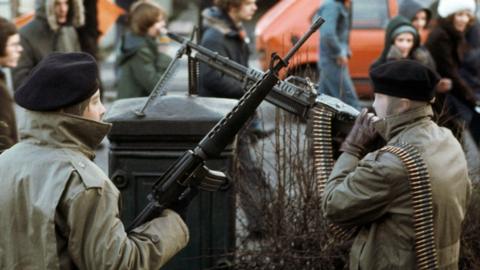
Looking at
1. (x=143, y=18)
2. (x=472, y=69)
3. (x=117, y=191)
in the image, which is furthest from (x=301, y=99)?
(x=472, y=69)

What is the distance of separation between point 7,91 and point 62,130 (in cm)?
267

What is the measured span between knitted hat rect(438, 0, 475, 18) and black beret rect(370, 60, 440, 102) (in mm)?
4908

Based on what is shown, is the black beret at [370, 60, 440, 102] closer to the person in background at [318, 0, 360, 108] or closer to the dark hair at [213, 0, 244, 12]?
the dark hair at [213, 0, 244, 12]

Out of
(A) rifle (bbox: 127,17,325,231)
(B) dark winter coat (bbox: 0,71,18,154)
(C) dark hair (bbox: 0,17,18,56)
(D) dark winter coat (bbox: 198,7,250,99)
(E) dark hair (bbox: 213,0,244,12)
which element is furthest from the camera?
(E) dark hair (bbox: 213,0,244,12)

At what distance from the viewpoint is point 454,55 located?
8.45 m

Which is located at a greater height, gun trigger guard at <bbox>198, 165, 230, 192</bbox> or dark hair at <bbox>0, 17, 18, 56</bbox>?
dark hair at <bbox>0, 17, 18, 56</bbox>

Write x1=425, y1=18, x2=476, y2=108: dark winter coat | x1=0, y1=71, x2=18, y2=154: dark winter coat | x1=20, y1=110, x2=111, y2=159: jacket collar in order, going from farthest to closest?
x1=425, y1=18, x2=476, y2=108: dark winter coat
x1=0, y1=71, x2=18, y2=154: dark winter coat
x1=20, y1=110, x2=111, y2=159: jacket collar

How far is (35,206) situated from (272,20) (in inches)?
382

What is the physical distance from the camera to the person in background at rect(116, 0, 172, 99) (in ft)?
26.7

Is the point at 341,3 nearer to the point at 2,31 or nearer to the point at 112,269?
the point at 2,31

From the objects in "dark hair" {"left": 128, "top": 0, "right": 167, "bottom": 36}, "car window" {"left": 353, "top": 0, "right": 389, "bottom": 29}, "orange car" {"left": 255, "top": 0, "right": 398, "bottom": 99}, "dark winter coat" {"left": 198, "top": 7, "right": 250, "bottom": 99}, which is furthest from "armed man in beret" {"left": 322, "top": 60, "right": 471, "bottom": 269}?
"car window" {"left": 353, "top": 0, "right": 389, "bottom": 29}

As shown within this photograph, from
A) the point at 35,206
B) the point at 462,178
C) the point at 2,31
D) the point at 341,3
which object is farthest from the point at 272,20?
the point at 35,206

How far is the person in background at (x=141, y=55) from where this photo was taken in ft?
26.7

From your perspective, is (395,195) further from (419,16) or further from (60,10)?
(419,16)
